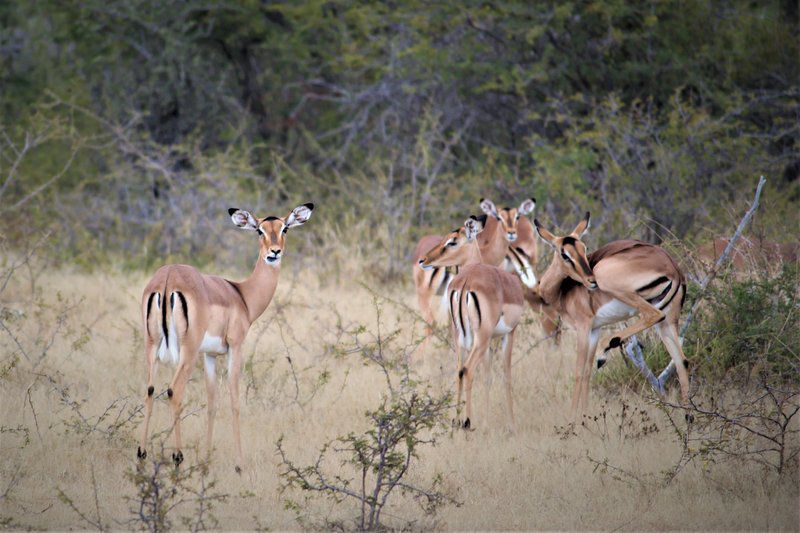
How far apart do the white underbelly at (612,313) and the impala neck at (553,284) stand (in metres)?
0.33

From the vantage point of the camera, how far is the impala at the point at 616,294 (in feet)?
21.2

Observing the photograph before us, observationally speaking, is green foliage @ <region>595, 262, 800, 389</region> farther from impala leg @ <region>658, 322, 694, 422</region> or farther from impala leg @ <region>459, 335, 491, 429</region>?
impala leg @ <region>459, 335, 491, 429</region>

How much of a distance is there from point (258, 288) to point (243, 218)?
51 cm

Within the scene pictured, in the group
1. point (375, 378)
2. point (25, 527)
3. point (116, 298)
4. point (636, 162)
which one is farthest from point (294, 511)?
point (636, 162)

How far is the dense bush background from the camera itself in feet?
37.6

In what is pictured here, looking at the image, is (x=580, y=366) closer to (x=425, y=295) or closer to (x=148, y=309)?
(x=425, y=295)

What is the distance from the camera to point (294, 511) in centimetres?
510

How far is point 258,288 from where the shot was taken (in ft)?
21.0

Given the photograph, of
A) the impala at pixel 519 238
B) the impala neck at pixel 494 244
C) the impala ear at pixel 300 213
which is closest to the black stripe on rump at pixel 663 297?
the impala at pixel 519 238

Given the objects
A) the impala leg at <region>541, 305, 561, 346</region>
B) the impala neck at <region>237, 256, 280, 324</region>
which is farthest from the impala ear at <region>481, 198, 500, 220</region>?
the impala neck at <region>237, 256, 280, 324</region>

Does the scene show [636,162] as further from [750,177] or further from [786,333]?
[786,333]

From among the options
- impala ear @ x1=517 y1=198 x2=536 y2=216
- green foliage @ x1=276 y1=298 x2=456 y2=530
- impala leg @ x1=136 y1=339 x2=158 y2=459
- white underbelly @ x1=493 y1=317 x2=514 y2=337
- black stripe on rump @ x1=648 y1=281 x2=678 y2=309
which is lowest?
green foliage @ x1=276 y1=298 x2=456 y2=530

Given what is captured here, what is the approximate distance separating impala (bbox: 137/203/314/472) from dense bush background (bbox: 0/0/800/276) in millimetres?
3850

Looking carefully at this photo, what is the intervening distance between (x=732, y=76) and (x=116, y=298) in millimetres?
8423
